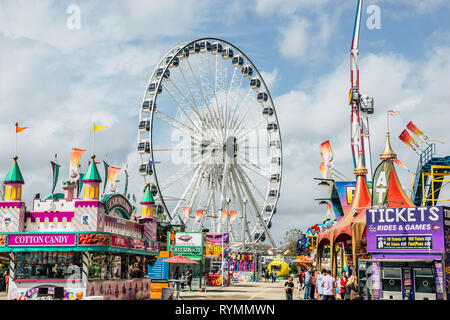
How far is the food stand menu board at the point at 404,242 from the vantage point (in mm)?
17562

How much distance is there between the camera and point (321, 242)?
92.0 ft

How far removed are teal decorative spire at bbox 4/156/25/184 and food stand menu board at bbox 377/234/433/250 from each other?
41.0 ft

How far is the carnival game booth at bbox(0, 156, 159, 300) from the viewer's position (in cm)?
1973

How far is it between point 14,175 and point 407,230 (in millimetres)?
13461

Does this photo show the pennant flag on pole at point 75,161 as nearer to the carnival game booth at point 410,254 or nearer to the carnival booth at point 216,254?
the carnival game booth at point 410,254

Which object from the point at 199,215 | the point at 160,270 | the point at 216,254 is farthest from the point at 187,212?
the point at 160,270

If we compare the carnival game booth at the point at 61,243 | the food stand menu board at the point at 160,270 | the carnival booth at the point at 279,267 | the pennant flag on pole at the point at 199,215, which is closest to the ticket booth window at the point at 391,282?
the carnival game booth at the point at 61,243

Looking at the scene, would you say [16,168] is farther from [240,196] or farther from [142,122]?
[240,196]

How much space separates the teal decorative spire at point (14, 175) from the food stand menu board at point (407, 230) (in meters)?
12.2

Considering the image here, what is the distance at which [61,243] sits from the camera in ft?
65.1

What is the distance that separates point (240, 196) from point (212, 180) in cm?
321

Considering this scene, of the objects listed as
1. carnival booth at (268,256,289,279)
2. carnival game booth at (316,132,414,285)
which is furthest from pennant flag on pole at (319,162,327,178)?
carnival booth at (268,256,289,279)

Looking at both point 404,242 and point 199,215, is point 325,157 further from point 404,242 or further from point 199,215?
point 404,242

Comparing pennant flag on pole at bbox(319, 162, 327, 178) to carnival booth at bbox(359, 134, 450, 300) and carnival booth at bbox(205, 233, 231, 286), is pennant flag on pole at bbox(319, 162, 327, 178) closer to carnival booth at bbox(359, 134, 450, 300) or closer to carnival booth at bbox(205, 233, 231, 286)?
carnival booth at bbox(205, 233, 231, 286)
